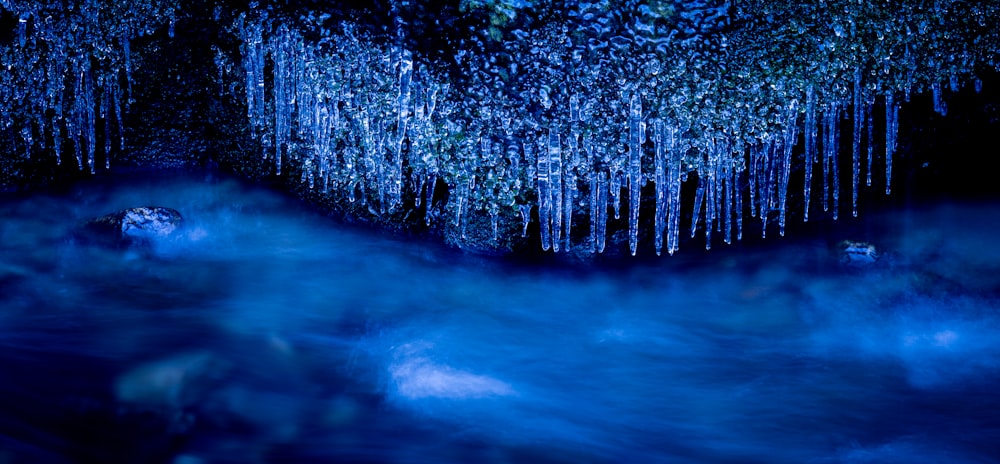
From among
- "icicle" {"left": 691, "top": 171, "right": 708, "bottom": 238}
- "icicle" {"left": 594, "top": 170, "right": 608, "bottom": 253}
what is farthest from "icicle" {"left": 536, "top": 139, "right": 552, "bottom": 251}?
"icicle" {"left": 691, "top": 171, "right": 708, "bottom": 238}

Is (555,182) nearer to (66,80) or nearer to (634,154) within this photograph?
(634,154)

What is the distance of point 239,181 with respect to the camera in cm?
569

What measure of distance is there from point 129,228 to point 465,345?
2377 millimetres

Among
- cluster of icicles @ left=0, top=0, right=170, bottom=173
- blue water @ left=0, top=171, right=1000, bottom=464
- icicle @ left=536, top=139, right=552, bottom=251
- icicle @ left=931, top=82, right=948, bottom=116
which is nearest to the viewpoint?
blue water @ left=0, top=171, right=1000, bottom=464

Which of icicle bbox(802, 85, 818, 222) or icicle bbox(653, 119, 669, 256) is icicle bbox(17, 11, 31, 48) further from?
icicle bbox(802, 85, 818, 222)

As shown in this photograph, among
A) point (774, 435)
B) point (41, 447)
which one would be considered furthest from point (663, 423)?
point (41, 447)

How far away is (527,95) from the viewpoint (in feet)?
14.4

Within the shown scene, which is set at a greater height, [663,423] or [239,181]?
[239,181]

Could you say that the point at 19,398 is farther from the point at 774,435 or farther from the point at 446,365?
the point at 774,435

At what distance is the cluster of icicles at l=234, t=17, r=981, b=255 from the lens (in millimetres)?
4480

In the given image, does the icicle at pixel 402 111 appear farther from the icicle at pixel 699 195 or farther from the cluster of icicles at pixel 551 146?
the icicle at pixel 699 195

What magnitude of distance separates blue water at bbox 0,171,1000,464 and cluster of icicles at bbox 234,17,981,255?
1.60 feet

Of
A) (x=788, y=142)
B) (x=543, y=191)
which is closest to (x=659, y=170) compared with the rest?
(x=543, y=191)

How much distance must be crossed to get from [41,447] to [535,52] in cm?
286
